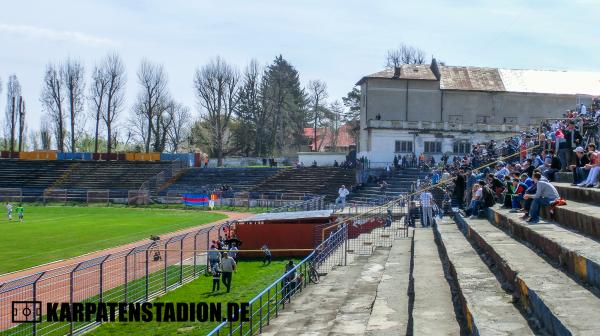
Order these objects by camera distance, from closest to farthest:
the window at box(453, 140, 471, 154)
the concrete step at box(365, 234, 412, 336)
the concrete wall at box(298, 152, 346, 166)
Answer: the concrete step at box(365, 234, 412, 336), the window at box(453, 140, 471, 154), the concrete wall at box(298, 152, 346, 166)

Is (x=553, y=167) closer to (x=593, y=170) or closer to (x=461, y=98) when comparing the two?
(x=593, y=170)

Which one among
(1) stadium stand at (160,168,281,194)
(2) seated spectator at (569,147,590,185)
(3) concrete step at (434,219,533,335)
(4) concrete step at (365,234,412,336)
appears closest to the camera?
(3) concrete step at (434,219,533,335)

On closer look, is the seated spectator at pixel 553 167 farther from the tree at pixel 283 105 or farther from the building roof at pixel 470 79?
the tree at pixel 283 105

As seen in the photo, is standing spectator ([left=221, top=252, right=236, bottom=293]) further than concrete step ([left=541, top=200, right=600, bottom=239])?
Yes

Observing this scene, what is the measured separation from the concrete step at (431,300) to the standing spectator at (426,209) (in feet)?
34.1

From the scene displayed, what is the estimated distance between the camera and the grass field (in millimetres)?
16594

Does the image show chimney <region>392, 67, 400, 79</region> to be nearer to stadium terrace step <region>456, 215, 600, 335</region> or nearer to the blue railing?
the blue railing

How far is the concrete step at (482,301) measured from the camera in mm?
8562

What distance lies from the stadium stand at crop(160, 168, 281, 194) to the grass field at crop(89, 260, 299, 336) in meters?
35.7

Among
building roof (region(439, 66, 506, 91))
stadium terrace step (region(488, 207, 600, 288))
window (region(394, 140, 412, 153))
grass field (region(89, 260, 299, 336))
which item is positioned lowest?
grass field (region(89, 260, 299, 336))

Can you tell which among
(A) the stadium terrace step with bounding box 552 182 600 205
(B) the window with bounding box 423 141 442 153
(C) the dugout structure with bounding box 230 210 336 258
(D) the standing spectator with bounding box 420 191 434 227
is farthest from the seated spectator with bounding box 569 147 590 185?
(B) the window with bounding box 423 141 442 153

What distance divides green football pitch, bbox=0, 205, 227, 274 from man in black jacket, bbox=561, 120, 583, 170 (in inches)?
798

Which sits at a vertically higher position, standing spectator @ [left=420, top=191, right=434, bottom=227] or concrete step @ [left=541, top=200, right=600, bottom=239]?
concrete step @ [left=541, top=200, right=600, bottom=239]

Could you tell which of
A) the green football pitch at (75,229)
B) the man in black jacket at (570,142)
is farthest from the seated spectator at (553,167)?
the green football pitch at (75,229)
